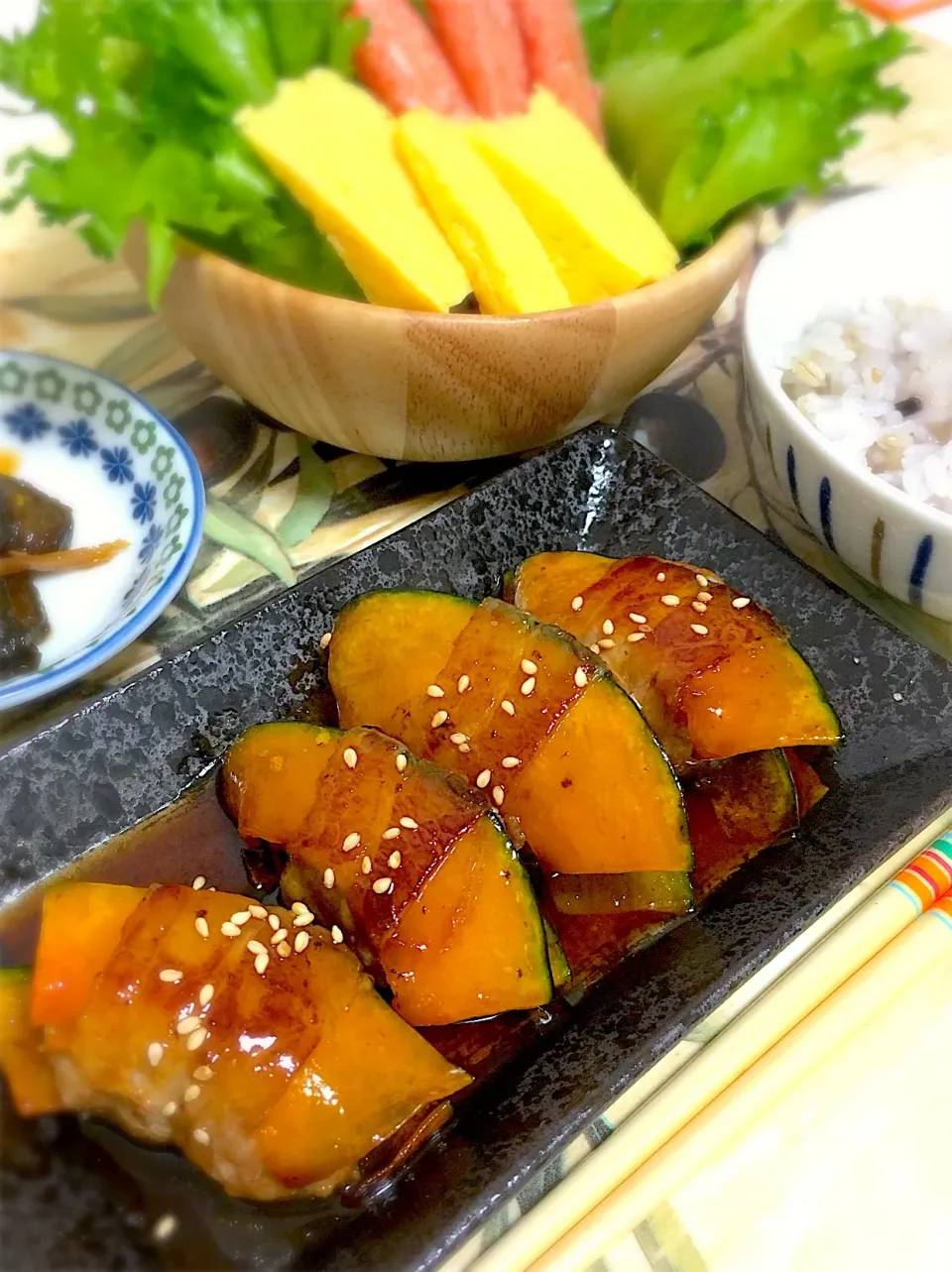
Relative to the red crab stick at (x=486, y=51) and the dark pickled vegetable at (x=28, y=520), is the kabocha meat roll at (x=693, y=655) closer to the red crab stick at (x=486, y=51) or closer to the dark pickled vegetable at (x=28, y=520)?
the dark pickled vegetable at (x=28, y=520)

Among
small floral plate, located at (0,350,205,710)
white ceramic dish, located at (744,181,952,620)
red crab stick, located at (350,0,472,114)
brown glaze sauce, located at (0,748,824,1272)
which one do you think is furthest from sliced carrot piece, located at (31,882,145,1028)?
red crab stick, located at (350,0,472,114)

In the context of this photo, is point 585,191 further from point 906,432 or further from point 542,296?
point 906,432

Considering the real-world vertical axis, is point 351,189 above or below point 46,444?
above

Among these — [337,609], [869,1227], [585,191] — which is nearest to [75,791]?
[337,609]

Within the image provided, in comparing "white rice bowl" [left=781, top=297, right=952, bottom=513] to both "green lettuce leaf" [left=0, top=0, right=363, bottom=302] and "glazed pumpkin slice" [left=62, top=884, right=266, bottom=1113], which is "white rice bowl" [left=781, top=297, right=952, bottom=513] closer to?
"green lettuce leaf" [left=0, top=0, right=363, bottom=302]

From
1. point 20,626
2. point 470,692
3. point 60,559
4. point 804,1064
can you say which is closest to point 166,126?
point 60,559

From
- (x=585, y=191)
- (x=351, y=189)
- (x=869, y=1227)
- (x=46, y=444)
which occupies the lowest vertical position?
(x=869, y=1227)

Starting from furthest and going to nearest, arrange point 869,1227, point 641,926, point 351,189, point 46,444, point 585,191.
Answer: point 46,444, point 585,191, point 351,189, point 641,926, point 869,1227
